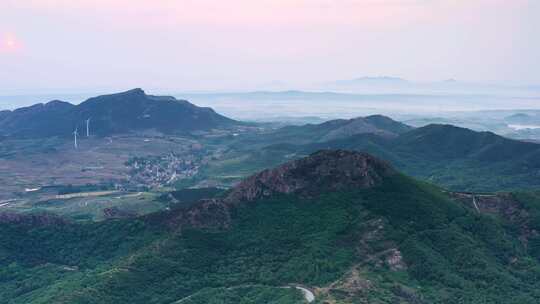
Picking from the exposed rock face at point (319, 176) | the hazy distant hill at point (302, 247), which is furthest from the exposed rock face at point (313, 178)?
the hazy distant hill at point (302, 247)

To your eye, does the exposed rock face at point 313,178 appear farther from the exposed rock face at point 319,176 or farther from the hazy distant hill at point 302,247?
the hazy distant hill at point 302,247

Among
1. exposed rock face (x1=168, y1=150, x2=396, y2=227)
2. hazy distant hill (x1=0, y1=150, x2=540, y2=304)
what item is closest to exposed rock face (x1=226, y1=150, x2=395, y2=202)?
exposed rock face (x1=168, y1=150, x2=396, y2=227)

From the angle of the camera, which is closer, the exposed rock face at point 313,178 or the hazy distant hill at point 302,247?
the hazy distant hill at point 302,247

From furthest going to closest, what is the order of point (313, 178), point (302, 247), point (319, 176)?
point (313, 178)
point (319, 176)
point (302, 247)

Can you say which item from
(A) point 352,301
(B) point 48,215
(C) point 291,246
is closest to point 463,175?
(C) point 291,246

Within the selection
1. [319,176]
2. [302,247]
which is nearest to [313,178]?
[319,176]

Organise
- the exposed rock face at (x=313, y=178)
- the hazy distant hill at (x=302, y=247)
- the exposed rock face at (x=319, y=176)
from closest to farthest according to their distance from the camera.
Answer: the hazy distant hill at (x=302, y=247) → the exposed rock face at (x=313, y=178) → the exposed rock face at (x=319, y=176)

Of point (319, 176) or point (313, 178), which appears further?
point (313, 178)

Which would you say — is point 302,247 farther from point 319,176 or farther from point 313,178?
point 319,176
